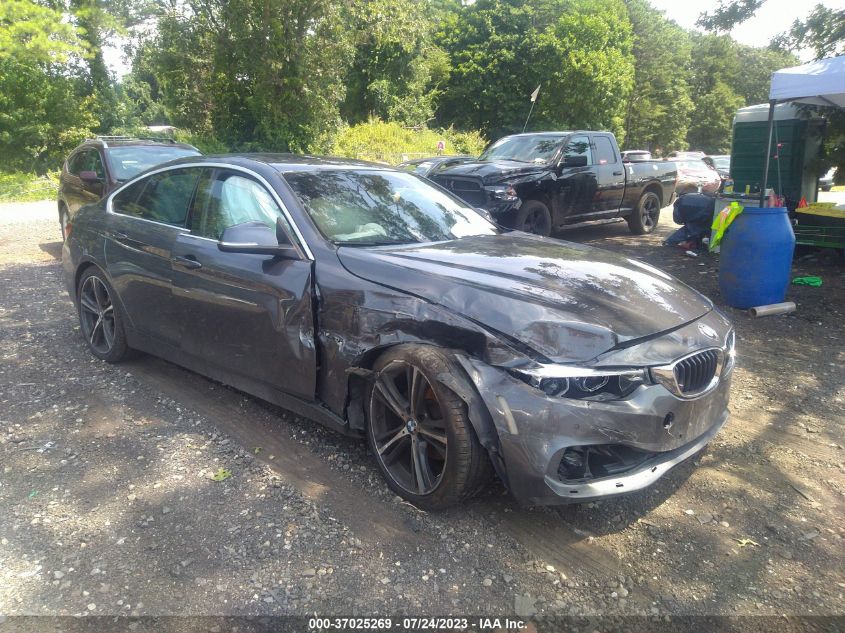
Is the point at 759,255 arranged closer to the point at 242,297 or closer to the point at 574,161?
the point at 574,161

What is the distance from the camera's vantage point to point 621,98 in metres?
32.3

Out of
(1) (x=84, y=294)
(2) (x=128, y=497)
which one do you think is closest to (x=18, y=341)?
(1) (x=84, y=294)

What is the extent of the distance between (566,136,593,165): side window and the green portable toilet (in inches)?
103

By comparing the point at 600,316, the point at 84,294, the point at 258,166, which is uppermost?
the point at 258,166

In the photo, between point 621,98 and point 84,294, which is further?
point 621,98

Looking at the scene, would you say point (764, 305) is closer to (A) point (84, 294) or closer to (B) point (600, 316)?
(B) point (600, 316)

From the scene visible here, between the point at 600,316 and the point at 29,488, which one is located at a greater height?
the point at 600,316

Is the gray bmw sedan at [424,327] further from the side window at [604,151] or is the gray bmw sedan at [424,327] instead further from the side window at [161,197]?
the side window at [604,151]

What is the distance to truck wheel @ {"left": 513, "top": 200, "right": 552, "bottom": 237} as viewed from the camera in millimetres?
9297

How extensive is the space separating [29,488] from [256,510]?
126cm

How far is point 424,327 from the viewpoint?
9.75 feet

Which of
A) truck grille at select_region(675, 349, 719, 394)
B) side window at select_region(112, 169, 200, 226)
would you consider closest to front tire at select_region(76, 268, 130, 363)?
side window at select_region(112, 169, 200, 226)

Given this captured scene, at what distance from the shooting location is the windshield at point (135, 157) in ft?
28.3

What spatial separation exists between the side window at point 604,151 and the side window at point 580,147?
265mm
